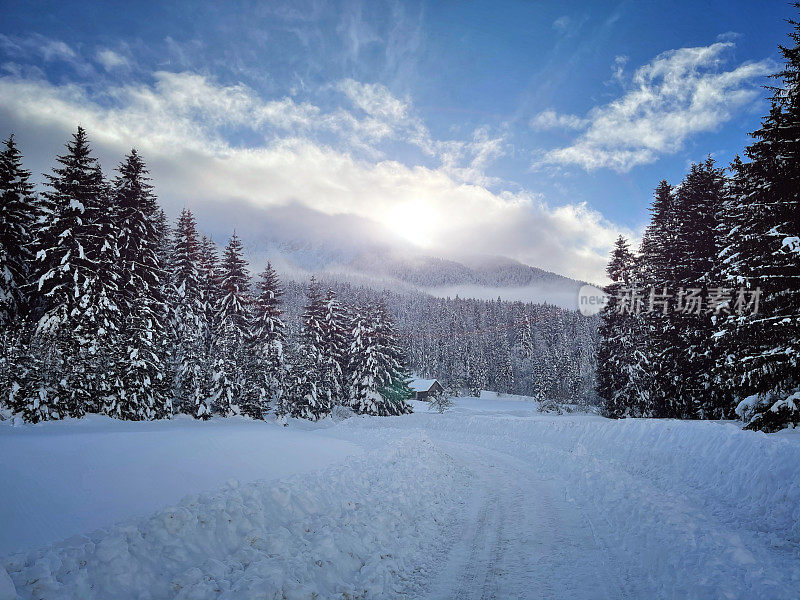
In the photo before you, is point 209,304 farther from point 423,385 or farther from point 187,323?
point 423,385

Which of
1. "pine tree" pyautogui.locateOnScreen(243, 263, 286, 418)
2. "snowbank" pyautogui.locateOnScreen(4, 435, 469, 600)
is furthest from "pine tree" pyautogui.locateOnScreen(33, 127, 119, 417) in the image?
"snowbank" pyautogui.locateOnScreen(4, 435, 469, 600)

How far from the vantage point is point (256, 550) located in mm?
6492

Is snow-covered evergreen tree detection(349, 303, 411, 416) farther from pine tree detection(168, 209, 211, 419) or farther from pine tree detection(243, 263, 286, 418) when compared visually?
pine tree detection(168, 209, 211, 419)

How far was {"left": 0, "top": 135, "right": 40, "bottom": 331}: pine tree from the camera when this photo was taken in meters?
17.0

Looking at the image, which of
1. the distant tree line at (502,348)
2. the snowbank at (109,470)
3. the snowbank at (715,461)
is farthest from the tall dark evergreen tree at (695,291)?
the distant tree line at (502,348)

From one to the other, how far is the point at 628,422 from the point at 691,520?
10857 millimetres

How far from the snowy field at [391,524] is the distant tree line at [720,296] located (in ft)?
14.7

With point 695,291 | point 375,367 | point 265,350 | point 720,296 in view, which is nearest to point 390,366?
point 375,367

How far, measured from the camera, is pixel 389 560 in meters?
7.00

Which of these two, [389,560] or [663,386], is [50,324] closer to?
[389,560]

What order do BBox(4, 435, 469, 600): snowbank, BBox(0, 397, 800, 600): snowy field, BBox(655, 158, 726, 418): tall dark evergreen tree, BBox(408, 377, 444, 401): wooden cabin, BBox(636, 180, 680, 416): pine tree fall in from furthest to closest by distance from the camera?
BBox(408, 377, 444, 401): wooden cabin
BBox(636, 180, 680, 416): pine tree
BBox(655, 158, 726, 418): tall dark evergreen tree
BBox(0, 397, 800, 600): snowy field
BBox(4, 435, 469, 600): snowbank

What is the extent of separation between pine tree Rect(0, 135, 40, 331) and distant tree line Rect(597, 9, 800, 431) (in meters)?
30.4

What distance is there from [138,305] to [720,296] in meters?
32.8

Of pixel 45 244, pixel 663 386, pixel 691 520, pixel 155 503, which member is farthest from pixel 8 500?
pixel 663 386
